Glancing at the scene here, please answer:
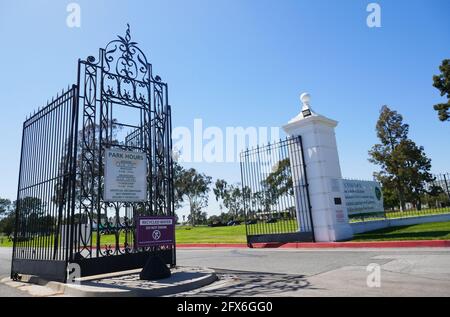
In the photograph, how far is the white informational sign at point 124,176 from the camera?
26.5 feet

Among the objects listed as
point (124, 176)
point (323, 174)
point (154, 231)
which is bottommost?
point (154, 231)

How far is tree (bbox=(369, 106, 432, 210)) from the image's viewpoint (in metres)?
39.3

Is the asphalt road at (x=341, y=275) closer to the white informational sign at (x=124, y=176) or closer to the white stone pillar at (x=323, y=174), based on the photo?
the white informational sign at (x=124, y=176)

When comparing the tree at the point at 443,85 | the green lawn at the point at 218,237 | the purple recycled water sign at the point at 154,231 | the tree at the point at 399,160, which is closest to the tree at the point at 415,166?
the tree at the point at 399,160

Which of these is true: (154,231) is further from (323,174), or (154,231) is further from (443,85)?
(443,85)

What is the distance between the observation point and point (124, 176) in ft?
27.4

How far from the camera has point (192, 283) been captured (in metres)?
6.64

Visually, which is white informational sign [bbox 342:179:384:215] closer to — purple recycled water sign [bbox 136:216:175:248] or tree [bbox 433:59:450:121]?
purple recycled water sign [bbox 136:216:175:248]

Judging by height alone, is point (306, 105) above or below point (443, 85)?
below

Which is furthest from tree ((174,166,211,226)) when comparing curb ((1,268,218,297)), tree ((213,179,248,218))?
curb ((1,268,218,297))

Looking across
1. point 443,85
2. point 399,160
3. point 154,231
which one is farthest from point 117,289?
point 399,160

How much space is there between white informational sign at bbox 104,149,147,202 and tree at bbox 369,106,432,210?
37344 millimetres

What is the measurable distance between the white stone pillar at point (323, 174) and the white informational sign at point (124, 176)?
7533 mm

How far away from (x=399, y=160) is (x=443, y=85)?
624 inches
